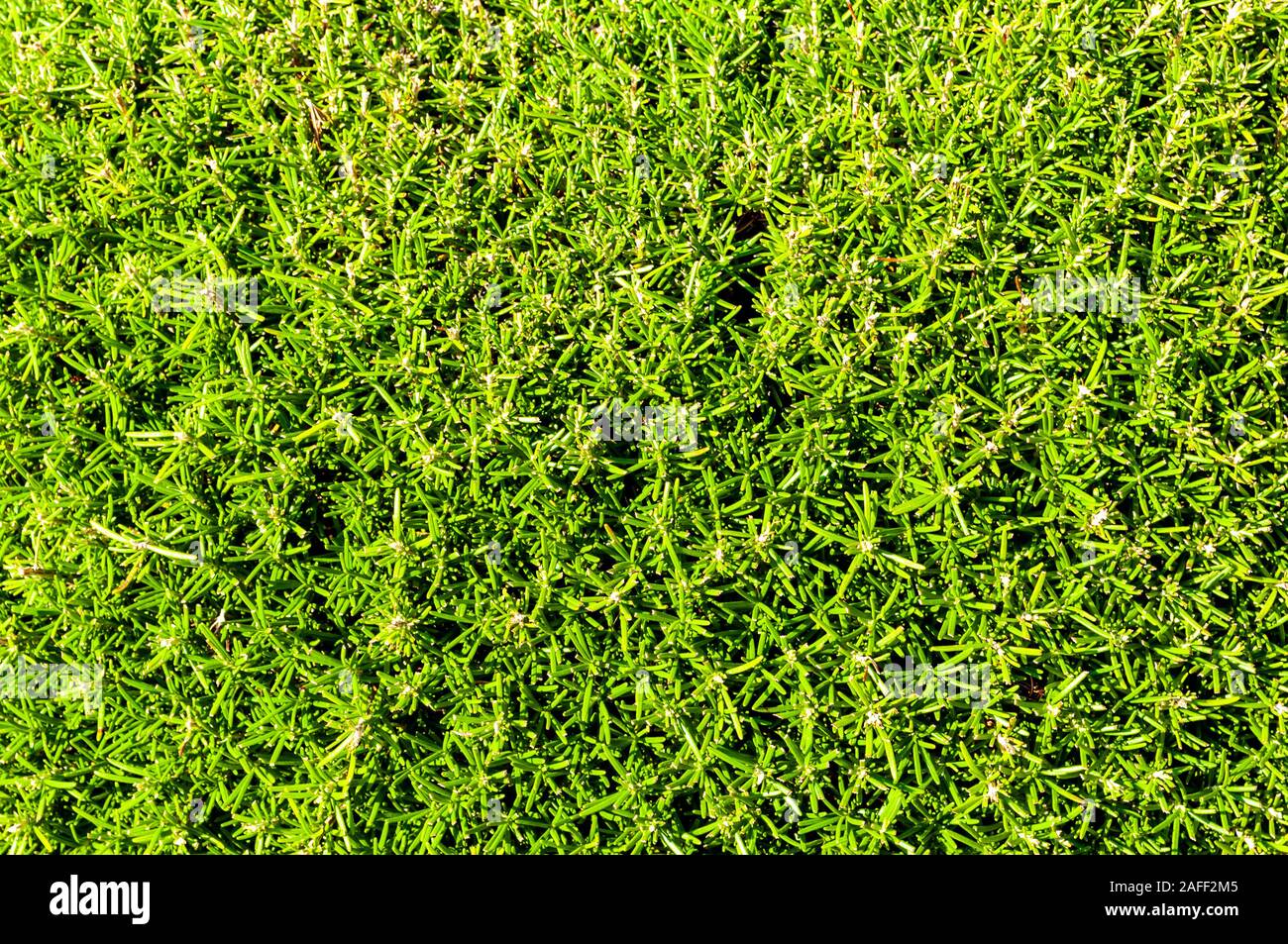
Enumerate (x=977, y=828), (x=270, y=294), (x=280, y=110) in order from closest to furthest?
(x=977, y=828), (x=270, y=294), (x=280, y=110)

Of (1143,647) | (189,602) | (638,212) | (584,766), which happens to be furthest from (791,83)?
(189,602)

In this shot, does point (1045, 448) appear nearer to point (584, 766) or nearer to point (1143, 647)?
point (1143, 647)

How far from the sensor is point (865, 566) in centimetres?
260

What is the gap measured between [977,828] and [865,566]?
0.82 m

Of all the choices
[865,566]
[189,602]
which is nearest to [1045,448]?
[865,566]

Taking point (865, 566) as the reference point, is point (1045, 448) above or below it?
above

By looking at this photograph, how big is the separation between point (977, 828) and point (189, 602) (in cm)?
248

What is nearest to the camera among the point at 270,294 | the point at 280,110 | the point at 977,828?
the point at 977,828

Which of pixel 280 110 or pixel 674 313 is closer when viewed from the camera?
pixel 674 313

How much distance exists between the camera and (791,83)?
286 cm

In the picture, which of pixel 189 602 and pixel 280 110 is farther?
pixel 280 110
